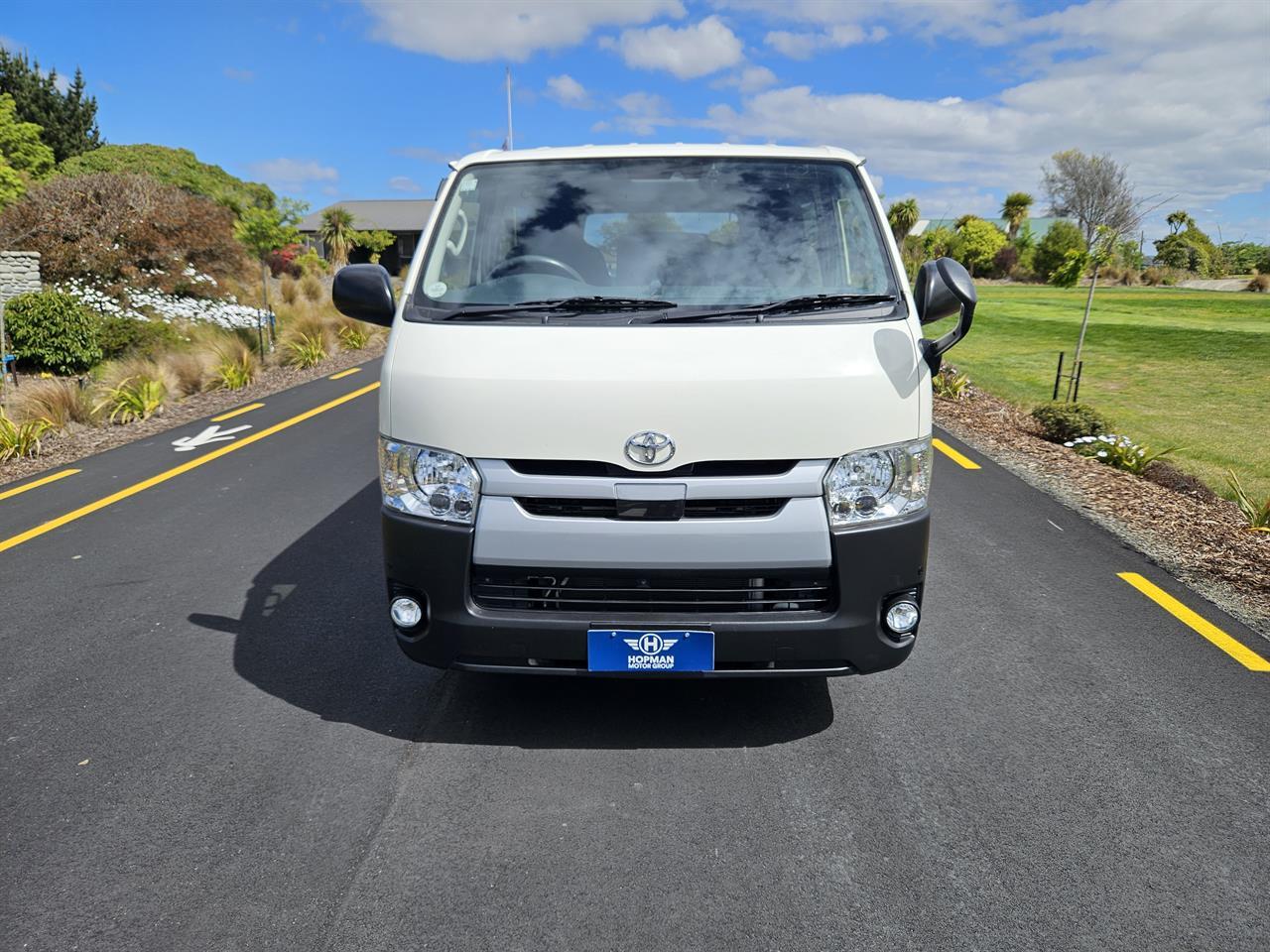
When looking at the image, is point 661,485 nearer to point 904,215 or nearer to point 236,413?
point 236,413

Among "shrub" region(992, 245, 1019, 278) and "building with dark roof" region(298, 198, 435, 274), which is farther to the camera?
"building with dark roof" region(298, 198, 435, 274)

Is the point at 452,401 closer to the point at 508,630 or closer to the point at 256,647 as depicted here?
the point at 508,630

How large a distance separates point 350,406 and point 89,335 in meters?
5.64

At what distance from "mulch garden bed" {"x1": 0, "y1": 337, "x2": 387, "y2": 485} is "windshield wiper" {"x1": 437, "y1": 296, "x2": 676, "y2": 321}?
662 cm

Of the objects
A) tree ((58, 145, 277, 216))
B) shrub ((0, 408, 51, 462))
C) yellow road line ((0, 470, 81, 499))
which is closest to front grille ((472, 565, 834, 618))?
yellow road line ((0, 470, 81, 499))

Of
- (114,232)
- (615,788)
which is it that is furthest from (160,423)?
(114,232)

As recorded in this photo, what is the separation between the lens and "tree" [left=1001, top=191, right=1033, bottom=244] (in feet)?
183

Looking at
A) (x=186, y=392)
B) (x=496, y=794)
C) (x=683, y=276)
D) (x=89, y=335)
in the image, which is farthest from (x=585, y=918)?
(x=89, y=335)

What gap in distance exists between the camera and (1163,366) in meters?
16.4

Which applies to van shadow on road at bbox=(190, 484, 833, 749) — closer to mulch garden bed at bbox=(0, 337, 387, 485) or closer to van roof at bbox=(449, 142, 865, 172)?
van roof at bbox=(449, 142, 865, 172)

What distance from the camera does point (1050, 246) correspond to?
4025cm

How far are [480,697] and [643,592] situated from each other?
3.87 feet

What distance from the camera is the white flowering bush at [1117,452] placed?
832 cm

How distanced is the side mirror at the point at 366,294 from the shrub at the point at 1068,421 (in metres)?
7.89
